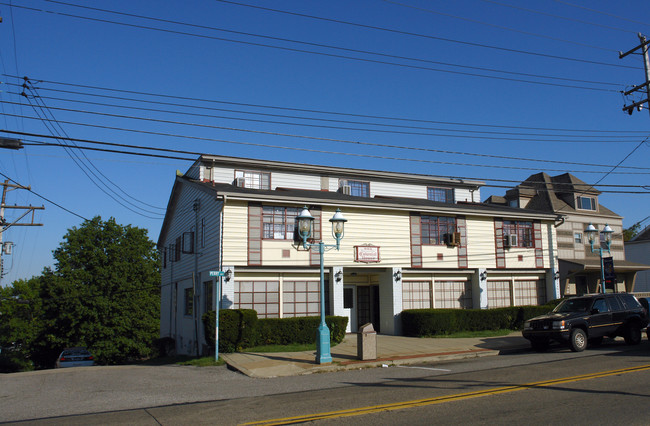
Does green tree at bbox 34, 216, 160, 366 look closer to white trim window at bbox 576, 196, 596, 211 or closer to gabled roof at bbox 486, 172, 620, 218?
gabled roof at bbox 486, 172, 620, 218

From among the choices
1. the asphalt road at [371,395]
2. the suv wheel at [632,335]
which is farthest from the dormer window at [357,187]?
the asphalt road at [371,395]

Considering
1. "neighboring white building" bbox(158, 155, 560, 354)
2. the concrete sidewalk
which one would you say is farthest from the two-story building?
the concrete sidewalk

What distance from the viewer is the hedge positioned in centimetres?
1744

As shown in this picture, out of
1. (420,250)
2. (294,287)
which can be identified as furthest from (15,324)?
(420,250)

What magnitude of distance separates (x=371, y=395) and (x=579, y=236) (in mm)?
29604

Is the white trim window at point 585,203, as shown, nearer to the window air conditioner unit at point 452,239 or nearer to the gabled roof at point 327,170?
the gabled roof at point 327,170

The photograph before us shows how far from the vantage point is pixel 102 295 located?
1663 inches

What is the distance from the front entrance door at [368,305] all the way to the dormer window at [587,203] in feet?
64.3

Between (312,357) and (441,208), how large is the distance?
430 inches

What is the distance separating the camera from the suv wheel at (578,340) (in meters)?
15.6

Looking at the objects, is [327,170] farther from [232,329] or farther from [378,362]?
[378,362]

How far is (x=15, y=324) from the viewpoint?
151 ft

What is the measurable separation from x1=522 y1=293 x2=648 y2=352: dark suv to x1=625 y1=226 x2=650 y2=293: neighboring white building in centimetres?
2847

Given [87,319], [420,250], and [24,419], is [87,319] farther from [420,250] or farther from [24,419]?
[24,419]
